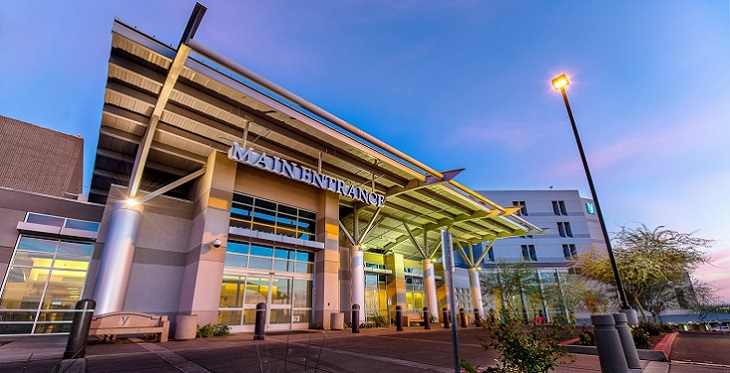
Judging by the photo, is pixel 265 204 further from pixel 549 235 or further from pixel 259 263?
pixel 549 235

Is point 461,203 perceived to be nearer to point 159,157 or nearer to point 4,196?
point 159,157

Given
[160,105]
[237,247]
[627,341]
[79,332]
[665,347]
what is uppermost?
[160,105]

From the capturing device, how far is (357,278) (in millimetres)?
19641

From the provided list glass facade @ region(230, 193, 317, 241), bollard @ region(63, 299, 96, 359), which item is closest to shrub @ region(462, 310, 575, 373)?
bollard @ region(63, 299, 96, 359)

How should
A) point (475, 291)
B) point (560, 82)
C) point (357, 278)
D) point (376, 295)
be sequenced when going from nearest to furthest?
point (560, 82) < point (357, 278) < point (376, 295) < point (475, 291)

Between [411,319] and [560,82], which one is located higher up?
[560,82]

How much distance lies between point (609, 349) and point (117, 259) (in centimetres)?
1587

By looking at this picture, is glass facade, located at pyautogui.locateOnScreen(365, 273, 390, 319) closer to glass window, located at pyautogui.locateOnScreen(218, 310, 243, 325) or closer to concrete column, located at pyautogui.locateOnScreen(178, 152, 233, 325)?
glass window, located at pyautogui.locateOnScreen(218, 310, 243, 325)

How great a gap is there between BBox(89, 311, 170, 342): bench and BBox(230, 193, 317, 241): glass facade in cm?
565

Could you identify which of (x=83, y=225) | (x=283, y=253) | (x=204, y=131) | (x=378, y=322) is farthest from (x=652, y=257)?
(x=83, y=225)

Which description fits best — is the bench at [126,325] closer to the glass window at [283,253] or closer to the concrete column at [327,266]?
the glass window at [283,253]

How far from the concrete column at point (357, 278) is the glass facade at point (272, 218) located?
3.10 metres

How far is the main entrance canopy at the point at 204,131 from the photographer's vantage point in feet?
35.4

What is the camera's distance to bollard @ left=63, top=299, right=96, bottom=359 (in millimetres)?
6871
